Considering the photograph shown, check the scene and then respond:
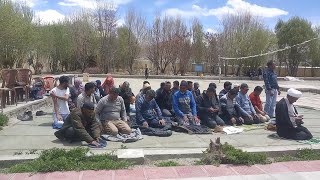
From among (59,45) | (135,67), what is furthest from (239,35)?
(59,45)

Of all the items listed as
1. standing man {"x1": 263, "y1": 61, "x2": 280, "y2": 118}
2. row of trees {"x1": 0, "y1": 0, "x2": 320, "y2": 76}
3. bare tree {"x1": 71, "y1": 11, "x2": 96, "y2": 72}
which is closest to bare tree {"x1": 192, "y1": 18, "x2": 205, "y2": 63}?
row of trees {"x1": 0, "y1": 0, "x2": 320, "y2": 76}

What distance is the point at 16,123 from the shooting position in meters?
9.37

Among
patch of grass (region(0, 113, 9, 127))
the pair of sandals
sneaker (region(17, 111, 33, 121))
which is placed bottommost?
the pair of sandals

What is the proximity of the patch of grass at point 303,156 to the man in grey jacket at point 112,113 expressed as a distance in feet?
10.4

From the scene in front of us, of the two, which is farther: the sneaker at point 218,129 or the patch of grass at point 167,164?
the sneaker at point 218,129

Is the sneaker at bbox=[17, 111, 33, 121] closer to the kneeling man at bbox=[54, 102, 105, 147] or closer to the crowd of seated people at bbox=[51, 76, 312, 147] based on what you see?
the crowd of seated people at bbox=[51, 76, 312, 147]

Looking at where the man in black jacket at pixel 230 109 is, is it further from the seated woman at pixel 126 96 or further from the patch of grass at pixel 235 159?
the patch of grass at pixel 235 159

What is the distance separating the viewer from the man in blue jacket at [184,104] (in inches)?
356

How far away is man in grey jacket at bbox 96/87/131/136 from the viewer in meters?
7.80

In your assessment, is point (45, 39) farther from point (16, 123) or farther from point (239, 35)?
point (16, 123)

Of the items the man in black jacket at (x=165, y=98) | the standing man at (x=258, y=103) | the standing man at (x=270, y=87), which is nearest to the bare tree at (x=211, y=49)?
the standing man at (x=270, y=87)

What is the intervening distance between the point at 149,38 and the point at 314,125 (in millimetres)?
36005

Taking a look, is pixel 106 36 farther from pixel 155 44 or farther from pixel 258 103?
pixel 258 103

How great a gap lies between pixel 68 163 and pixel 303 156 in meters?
4.06
